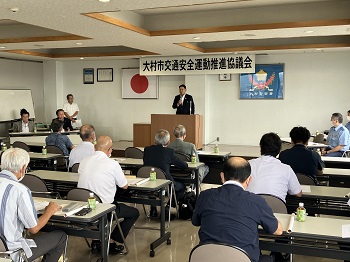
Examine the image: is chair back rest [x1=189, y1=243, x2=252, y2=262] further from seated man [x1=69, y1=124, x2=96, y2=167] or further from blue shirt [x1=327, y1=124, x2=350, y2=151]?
blue shirt [x1=327, y1=124, x2=350, y2=151]

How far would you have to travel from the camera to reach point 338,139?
716cm

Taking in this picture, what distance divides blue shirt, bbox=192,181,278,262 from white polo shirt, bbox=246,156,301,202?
94 centimetres

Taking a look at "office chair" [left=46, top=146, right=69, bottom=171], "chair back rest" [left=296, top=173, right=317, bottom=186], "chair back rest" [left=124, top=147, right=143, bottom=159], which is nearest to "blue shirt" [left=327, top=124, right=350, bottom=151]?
"chair back rest" [left=296, top=173, right=317, bottom=186]

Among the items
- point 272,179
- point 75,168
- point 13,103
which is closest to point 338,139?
point 272,179

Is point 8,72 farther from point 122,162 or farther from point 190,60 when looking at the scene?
point 122,162

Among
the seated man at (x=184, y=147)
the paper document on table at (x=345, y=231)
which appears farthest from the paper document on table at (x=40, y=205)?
the seated man at (x=184, y=147)

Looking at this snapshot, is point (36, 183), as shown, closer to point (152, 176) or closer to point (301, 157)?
point (152, 176)

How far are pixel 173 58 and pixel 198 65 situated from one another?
0.74 metres

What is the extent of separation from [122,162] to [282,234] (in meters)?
3.38

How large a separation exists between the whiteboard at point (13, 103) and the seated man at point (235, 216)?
32.1ft

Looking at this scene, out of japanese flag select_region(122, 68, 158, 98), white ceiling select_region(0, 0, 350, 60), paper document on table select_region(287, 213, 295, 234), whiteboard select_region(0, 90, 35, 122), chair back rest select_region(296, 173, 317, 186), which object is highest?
white ceiling select_region(0, 0, 350, 60)

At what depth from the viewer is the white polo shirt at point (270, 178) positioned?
3.47m

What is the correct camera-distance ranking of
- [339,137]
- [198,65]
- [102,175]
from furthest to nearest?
[198,65] → [339,137] → [102,175]

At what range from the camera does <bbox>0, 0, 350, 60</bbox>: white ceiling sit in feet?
17.1
